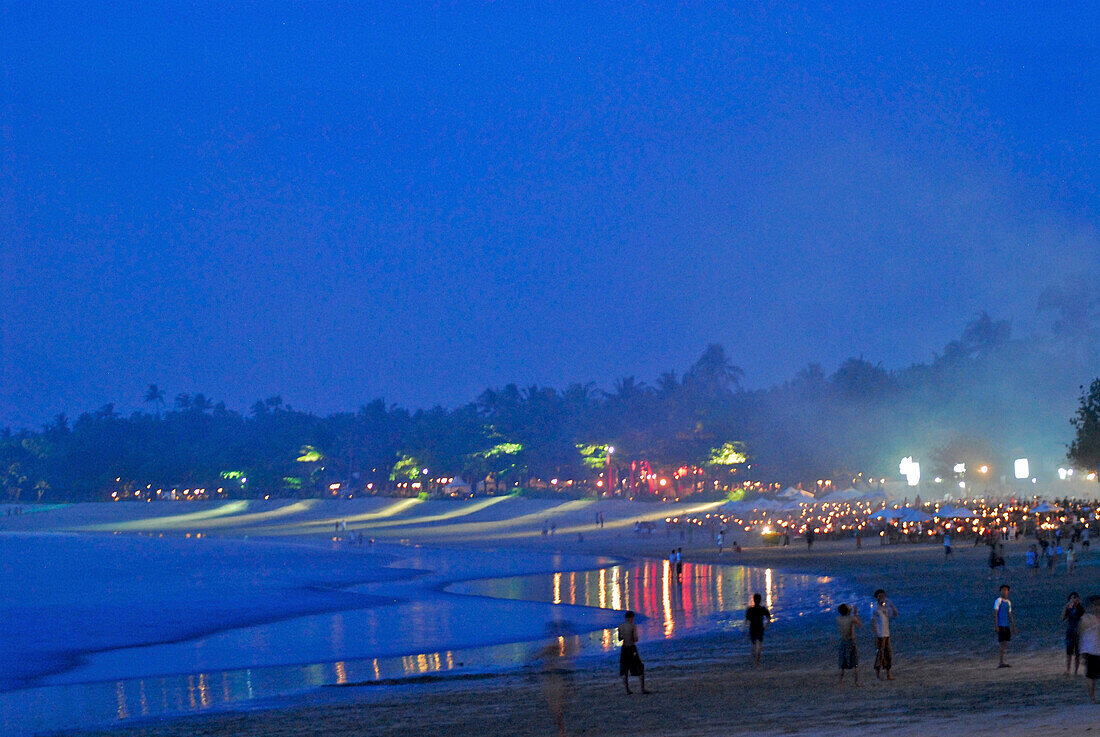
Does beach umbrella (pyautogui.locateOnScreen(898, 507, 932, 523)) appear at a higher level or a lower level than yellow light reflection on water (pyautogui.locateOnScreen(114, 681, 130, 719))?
higher

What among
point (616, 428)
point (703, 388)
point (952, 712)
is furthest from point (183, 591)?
point (703, 388)

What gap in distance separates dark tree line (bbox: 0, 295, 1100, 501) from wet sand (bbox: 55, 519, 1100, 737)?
7511cm

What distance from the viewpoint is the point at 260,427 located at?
168125 mm

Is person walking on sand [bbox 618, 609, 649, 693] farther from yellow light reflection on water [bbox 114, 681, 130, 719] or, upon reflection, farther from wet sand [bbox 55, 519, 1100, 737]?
yellow light reflection on water [bbox 114, 681, 130, 719]

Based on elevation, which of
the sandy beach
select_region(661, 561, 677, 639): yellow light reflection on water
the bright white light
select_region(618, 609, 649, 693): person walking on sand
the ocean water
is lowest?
select_region(661, 561, 677, 639): yellow light reflection on water

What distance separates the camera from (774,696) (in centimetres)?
1444

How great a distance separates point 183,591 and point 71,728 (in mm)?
22878

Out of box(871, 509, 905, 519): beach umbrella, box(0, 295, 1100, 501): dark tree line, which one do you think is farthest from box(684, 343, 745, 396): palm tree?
box(871, 509, 905, 519): beach umbrella

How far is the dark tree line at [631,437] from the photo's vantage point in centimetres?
10100

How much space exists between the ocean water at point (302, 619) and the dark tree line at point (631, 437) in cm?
5225

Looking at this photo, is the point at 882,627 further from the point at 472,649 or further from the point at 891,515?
the point at 891,515

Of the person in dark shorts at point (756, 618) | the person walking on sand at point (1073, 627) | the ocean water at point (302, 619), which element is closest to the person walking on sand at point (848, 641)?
the person in dark shorts at point (756, 618)

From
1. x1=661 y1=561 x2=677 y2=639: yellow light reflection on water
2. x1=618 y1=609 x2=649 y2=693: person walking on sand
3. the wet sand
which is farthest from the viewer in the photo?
x1=661 y1=561 x2=677 y2=639: yellow light reflection on water

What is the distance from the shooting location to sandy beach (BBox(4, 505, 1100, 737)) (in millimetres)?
11992
